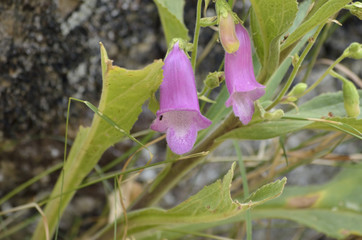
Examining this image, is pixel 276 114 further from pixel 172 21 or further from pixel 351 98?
pixel 172 21

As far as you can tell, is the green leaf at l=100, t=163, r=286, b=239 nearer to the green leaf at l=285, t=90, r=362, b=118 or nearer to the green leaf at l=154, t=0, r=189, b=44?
the green leaf at l=285, t=90, r=362, b=118

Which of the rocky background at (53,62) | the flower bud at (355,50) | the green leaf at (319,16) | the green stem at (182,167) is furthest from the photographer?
the rocky background at (53,62)

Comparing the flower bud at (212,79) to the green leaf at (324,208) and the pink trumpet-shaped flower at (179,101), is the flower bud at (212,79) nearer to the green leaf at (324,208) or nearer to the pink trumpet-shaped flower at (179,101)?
the pink trumpet-shaped flower at (179,101)

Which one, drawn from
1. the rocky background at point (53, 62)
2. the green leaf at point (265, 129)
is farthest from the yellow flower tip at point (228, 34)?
the rocky background at point (53, 62)

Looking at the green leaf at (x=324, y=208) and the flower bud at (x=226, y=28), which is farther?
the green leaf at (x=324, y=208)

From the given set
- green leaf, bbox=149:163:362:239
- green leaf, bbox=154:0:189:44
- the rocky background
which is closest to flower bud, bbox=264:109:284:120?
green leaf, bbox=154:0:189:44

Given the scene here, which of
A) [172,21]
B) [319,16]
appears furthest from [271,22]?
[172,21]
